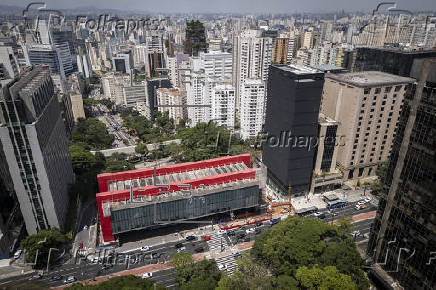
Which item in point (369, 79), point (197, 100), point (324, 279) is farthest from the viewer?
point (197, 100)

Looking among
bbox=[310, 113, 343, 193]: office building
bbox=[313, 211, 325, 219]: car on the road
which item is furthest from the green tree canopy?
bbox=[313, 211, 325, 219]: car on the road

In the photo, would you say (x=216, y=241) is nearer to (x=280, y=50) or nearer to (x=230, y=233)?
(x=230, y=233)

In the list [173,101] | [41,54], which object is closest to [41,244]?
[173,101]

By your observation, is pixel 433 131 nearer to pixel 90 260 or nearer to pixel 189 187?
pixel 189 187

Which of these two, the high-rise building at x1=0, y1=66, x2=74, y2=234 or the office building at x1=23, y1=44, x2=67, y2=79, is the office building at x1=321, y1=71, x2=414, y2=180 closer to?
the high-rise building at x1=0, y1=66, x2=74, y2=234

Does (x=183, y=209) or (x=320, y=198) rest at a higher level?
(x=183, y=209)

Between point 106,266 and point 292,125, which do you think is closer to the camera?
point 106,266
